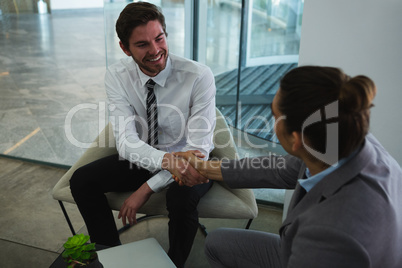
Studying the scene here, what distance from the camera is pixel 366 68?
1.86 meters

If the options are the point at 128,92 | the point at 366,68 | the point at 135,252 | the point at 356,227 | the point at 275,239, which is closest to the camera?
the point at 356,227

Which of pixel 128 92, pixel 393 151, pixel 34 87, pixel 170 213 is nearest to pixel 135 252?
pixel 170 213

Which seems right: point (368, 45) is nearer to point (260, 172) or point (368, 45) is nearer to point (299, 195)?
point (260, 172)

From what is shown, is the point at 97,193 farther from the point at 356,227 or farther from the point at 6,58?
the point at 6,58

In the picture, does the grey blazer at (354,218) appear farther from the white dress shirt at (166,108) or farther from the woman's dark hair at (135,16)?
the woman's dark hair at (135,16)

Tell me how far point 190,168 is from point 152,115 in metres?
0.41

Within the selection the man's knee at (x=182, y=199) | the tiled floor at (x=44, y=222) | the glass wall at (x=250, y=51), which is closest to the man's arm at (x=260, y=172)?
the man's knee at (x=182, y=199)

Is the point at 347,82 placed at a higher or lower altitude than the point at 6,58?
higher

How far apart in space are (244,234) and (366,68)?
2.83 feet

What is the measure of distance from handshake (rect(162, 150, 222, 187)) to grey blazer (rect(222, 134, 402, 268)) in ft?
2.07

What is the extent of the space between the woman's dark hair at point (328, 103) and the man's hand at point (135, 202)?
954mm

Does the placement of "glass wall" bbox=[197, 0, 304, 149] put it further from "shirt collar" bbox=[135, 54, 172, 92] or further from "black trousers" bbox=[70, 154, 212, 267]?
"black trousers" bbox=[70, 154, 212, 267]

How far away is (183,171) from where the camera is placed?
186 centimetres

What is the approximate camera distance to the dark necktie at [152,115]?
2.10 meters
